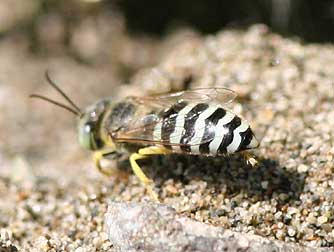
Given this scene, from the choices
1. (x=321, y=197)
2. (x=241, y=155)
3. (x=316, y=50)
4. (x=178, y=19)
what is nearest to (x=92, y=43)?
(x=178, y=19)

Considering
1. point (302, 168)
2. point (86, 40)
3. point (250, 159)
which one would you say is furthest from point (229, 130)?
point (86, 40)

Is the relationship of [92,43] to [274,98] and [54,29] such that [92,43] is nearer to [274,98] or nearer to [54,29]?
[54,29]

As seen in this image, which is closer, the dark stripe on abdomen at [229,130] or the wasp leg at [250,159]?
the dark stripe on abdomen at [229,130]

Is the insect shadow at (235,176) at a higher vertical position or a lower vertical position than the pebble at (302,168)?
lower

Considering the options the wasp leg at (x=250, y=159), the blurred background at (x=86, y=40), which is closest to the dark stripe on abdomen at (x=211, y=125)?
the wasp leg at (x=250, y=159)

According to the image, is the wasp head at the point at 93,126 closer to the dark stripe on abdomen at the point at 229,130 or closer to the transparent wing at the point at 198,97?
the transparent wing at the point at 198,97

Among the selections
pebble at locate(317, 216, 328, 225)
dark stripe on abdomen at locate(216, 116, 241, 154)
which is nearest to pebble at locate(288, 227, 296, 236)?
pebble at locate(317, 216, 328, 225)

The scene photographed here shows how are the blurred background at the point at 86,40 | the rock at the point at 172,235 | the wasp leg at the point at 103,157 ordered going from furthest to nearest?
the blurred background at the point at 86,40
the wasp leg at the point at 103,157
the rock at the point at 172,235
